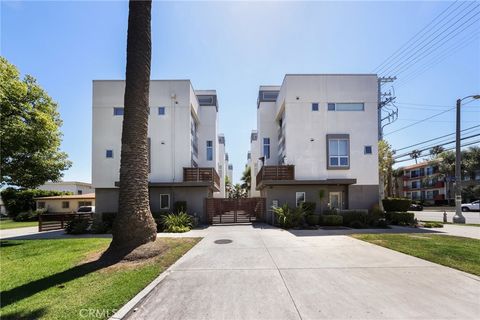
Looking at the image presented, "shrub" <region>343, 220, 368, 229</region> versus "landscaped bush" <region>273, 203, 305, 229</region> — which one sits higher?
"landscaped bush" <region>273, 203, 305, 229</region>

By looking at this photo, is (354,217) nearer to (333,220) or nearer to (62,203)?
(333,220)

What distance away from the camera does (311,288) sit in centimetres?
584

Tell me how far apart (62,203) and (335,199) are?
114 ft

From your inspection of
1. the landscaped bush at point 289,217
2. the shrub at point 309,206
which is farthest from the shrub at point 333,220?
the landscaped bush at point 289,217

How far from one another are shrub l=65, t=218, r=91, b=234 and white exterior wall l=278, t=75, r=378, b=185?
1463 centimetres

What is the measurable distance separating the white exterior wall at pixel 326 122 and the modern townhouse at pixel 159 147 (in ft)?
24.1

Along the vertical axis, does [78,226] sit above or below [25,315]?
below

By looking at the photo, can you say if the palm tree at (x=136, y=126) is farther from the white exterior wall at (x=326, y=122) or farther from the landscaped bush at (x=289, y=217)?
the white exterior wall at (x=326, y=122)

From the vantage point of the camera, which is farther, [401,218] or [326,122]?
[326,122]

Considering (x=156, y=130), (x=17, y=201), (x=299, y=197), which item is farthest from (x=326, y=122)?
(x=17, y=201)

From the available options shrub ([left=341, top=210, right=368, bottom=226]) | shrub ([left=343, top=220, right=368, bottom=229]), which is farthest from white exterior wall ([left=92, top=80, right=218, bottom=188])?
shrub ([left=343, top=220, right=368, bottom=229])

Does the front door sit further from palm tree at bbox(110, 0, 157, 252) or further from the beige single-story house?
the beige single-story house

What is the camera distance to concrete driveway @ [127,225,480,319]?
470cm

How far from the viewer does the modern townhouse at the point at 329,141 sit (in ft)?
66.6
